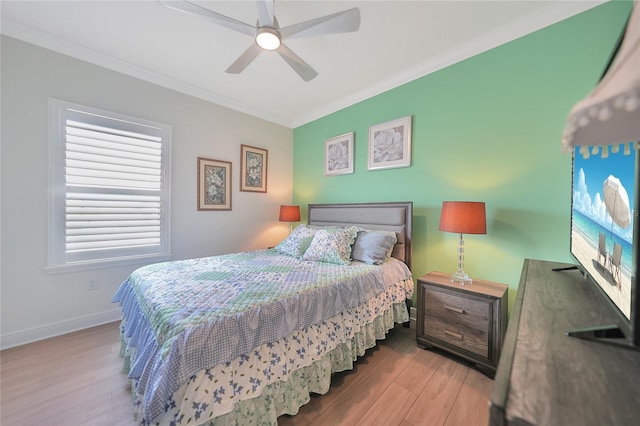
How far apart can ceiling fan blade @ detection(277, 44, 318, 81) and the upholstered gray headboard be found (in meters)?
1.56

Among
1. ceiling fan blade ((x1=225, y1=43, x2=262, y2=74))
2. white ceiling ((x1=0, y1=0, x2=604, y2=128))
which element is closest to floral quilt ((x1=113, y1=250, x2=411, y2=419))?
ceiling fan blade ((x1=225, y1=43, x2=262, y2=74))

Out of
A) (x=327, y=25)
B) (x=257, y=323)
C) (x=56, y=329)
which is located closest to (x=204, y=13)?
(x=327, y=25)

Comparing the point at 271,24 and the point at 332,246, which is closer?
the point at 271,24

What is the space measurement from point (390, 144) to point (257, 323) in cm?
243

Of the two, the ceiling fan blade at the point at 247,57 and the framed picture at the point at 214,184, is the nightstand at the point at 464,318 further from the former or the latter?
the framed picture at the point at 214,184

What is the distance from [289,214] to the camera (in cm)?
366

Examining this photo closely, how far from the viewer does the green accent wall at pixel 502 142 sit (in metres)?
1.77

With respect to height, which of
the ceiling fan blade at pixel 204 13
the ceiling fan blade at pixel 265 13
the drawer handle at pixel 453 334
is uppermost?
the ceiling fan blade at pixel 265 13

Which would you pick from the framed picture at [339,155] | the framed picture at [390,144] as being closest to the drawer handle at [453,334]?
the framed picture at [390,144]

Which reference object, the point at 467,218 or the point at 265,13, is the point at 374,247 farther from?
the point at 265,13

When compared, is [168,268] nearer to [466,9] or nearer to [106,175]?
[106,175]

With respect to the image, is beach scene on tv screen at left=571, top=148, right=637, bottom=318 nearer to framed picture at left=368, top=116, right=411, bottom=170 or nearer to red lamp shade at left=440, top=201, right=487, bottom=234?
red lamp shade at left=440, top=201, right=487, bottom=234

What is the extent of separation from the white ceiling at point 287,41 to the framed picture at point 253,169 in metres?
0.90

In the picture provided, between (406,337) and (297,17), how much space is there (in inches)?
121
